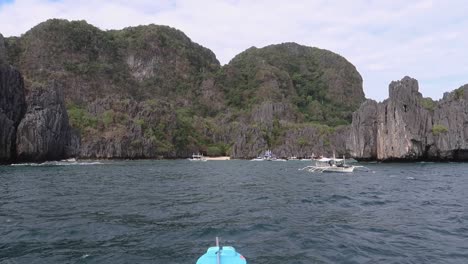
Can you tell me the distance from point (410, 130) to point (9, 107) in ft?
338

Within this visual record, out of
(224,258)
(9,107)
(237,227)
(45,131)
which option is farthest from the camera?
(45,131)

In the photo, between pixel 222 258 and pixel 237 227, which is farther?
pixel 237 227

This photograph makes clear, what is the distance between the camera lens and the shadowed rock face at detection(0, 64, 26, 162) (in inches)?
3844

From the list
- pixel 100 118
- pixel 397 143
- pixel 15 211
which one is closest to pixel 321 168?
pixel 397 143

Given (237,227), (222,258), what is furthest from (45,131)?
(222,258)

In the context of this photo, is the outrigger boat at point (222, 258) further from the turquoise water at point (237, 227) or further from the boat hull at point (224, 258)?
→ the turquoise water at point (237, 227)

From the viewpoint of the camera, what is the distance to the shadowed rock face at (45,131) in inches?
4087

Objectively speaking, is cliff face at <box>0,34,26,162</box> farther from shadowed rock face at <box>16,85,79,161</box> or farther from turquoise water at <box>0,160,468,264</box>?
turquoise water at <box>0,160,468,264</box>

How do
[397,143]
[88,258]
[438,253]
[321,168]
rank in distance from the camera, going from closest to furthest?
[88,258]
[438,253]
[321,168]
[397,143]

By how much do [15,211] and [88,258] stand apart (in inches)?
583

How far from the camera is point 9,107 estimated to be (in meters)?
108

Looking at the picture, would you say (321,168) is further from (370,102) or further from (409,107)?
(370,102)

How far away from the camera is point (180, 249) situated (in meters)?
19.5

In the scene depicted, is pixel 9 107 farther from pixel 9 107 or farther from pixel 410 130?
pixel 410 130
